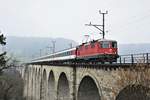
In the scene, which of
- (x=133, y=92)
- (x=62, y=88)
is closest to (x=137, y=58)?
Result: (x=133, y=92)

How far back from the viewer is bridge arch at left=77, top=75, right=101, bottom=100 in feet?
85.9

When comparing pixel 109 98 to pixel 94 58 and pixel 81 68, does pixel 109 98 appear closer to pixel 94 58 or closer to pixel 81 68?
pixel 81 68

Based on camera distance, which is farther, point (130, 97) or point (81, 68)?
point (81, 68)

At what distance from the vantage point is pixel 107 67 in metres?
19.2

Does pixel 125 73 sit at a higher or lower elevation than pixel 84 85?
higher

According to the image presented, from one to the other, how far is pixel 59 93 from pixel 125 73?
23172 mm

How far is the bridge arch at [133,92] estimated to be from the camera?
16.3m

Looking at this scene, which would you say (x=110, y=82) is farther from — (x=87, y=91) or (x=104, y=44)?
(x=104, y=44)

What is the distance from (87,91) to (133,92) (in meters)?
9.21

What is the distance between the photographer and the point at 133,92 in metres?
17.9

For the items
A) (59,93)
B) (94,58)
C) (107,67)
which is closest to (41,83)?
(59,93)

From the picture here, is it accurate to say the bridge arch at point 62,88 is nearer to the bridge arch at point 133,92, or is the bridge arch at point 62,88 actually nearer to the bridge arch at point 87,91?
the bridge arch at point 87,91

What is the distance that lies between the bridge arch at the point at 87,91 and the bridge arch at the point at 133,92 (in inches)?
290

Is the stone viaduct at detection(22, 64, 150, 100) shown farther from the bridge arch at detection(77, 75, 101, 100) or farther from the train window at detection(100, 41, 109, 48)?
the train window at detection(100, 41, 109, 48)
